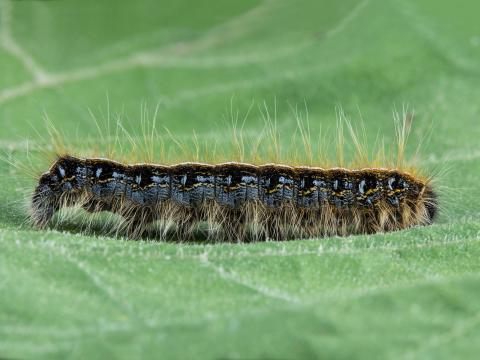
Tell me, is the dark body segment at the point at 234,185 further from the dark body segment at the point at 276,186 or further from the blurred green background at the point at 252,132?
the blurred green background at the point at 252,132

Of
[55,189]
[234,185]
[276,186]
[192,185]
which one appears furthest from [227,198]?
[55,189]

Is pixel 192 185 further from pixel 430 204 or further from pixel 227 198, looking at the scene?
pixel 430 204

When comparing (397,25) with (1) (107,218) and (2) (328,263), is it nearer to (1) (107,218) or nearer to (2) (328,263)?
(1) (107,218)

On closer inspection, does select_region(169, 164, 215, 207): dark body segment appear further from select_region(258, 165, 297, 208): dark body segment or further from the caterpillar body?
select_region(258, 165, 297, 208): dark body segment

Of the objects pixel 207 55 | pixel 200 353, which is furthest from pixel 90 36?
pixel 200 353

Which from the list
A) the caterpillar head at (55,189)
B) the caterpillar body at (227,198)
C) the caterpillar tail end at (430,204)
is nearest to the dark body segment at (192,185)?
the caterpillar body at (227,198)

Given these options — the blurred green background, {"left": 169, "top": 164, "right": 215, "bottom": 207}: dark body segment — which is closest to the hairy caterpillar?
{"left": 169, "top": 164, "right": 215, "bottom": 207}: dark body segment

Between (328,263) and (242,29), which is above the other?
(242,29)
